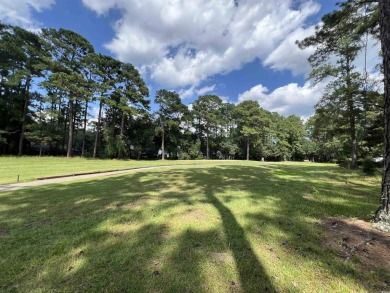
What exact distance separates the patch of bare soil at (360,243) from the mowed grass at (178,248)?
14cm

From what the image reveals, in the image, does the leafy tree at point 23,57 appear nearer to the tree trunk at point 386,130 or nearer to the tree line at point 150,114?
the tree line at point 150,114

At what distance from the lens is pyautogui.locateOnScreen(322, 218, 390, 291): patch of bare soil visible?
110 inches

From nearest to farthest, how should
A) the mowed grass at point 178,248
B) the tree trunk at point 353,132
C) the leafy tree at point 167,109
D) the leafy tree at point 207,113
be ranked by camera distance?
the mowed grass at point 178,248, the tree trunk at point 353,132, the leafy tree at point 167,109, the leafy tree at point 207,113

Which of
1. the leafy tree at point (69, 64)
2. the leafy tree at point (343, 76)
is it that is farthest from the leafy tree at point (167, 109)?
the leafy tree at point (343, 76)

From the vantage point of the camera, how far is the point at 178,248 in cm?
313

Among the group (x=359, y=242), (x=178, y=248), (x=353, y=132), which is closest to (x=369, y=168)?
(x=353, y=132)

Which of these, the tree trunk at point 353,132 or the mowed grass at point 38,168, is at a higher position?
the tree trunk at point 353,132

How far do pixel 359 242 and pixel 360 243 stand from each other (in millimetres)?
30

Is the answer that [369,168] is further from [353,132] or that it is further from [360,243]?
[360,243]

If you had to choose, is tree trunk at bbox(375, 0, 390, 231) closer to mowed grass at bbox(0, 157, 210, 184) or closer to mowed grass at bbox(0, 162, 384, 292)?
mowed grass at bbox(0, 162, 384, 292)

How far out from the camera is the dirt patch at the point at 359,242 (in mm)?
2830

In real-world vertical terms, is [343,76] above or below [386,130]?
above

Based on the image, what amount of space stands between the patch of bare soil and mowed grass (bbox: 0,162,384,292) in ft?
0.46

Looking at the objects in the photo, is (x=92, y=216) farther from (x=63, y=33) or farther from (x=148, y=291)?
(x=63, y=33)
